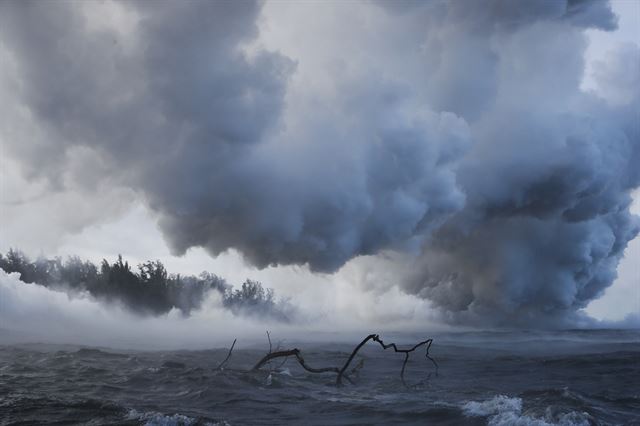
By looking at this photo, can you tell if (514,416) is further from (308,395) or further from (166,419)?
(166,419)

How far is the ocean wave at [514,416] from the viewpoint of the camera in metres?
21.5

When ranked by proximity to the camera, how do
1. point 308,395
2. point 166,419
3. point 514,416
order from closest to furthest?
point 166,419 → point 514,416 → point 308,395

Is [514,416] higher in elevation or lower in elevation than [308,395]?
lower

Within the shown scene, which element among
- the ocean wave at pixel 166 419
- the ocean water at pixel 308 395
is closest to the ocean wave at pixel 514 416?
the ocean water at pixel 308 395

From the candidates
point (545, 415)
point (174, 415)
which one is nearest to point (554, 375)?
point (545, 415)

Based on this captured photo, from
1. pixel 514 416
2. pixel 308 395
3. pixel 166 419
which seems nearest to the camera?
pixel 166 419

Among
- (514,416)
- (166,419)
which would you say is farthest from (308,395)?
(514,416)

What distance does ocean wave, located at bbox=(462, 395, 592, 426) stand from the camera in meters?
21.5

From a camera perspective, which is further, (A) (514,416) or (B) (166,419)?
(A) (514,416)

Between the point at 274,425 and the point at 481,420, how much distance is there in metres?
8.73

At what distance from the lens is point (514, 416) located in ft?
74.4

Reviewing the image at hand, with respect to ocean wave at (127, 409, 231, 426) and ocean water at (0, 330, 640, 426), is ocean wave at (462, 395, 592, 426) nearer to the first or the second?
ocean water at (0, 330, 640, 426)

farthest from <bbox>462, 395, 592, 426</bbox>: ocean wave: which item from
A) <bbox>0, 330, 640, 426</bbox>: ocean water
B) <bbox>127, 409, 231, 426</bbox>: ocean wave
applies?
<bbox>127, 409, 231, 426</bbox>: ocean wave

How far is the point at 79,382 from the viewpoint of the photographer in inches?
1276
